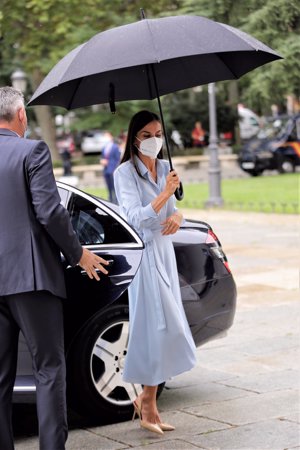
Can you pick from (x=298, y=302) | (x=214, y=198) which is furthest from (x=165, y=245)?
(x=214, y=198)

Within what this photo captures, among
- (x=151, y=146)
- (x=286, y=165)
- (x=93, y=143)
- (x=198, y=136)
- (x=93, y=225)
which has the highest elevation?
(x=151, y=146)

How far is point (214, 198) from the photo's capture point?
78.7 ft

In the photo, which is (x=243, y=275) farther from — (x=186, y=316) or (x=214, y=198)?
(x=214, y=198)

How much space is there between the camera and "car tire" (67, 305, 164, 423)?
626cm

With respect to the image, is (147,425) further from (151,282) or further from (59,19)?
(59,19)

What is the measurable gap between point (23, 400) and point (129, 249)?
108cm

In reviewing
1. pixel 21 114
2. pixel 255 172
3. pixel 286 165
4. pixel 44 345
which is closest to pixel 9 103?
pixel 21 114

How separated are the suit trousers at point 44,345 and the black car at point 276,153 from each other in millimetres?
31800

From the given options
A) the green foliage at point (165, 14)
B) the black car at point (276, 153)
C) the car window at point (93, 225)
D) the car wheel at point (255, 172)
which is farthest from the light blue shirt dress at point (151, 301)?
the car wheel at point (255, 172)

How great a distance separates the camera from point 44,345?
4.81 meters

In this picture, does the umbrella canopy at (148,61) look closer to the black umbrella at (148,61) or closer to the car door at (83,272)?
the black umbrella at (148,61)

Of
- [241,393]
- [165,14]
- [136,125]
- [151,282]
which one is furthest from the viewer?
[165,14]

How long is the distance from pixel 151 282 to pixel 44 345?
1.32 metres

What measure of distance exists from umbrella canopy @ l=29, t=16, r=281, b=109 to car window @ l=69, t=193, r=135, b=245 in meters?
0.62
